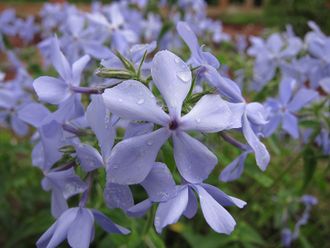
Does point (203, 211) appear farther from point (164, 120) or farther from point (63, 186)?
point (63, 186)

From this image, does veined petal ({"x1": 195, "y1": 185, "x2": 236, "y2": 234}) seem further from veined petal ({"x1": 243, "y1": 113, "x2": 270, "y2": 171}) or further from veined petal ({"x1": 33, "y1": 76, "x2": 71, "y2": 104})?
A: veined petal ({"x1": 33, "y1": 76, "x2": 71, "y2": 104})

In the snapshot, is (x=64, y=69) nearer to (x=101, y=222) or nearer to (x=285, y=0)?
(x=101, y=222)

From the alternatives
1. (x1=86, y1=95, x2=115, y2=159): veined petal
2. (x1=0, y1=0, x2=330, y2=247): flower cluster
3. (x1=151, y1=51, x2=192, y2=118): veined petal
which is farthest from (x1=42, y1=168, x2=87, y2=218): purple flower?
(x1=151, y1=51, x2=192, y2=118): veined petal

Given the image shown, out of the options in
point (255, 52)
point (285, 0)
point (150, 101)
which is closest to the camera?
point (150, 101)

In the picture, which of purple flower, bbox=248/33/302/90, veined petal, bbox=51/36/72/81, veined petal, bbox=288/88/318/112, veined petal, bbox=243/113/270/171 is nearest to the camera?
veined petal, bbox=243/113/270/171

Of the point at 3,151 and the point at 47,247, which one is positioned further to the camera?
the point at 3,151

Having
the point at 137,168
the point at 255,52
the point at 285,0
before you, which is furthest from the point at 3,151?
the point at 285,0
